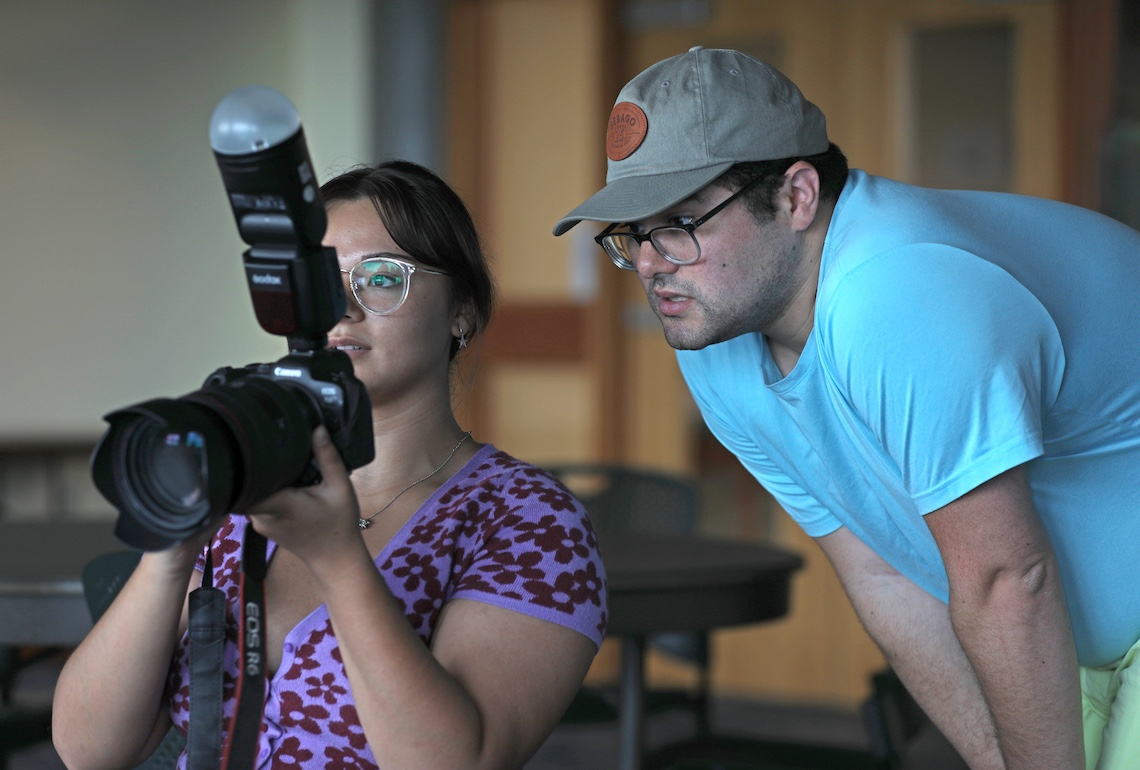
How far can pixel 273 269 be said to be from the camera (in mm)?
1032

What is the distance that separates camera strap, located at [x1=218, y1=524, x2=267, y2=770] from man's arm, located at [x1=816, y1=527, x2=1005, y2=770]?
0.85 metres

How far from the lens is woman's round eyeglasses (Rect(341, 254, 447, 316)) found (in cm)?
134

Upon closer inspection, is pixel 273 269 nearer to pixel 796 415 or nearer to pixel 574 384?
pixel 796 415

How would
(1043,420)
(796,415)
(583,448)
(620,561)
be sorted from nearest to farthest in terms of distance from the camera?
(1043,420) → (796,415) → (620,561) → (583,448)

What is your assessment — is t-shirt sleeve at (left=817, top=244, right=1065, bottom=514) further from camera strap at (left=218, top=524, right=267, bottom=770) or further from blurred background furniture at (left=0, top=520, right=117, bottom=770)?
blurred background furniture at (left=0, top=520, right=117, bottom=770)

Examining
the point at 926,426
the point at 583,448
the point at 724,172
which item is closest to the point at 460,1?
the point at 583,448

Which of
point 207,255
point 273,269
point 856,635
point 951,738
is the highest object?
point 273,269

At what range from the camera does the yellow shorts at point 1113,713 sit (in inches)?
53.9

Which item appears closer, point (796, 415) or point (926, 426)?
point (926, 426)

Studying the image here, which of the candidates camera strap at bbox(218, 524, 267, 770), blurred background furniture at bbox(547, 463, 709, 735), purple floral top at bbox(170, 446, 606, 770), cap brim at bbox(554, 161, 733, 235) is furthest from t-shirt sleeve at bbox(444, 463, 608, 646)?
blurred background furniture at bbox(547, 463, 709, 735)

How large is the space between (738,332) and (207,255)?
354cm

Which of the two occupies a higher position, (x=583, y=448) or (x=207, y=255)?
(x=207, y=255)

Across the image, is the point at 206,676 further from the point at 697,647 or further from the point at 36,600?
the point at 697,647

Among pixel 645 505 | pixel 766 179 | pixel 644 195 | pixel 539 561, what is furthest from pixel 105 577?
pixel 645 505
